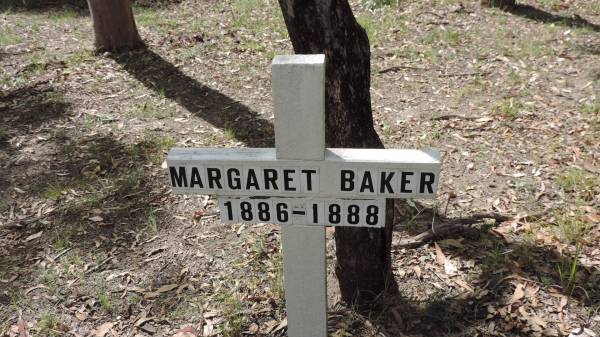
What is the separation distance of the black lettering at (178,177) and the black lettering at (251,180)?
0.27 metres

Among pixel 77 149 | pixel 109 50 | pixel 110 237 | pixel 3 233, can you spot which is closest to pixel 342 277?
pixel 110 237

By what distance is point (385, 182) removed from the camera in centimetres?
212

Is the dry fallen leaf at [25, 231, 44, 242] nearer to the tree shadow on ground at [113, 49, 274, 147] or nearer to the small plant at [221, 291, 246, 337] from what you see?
the small plant at [221, 291, 246, 337]

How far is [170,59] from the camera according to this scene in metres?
7.57

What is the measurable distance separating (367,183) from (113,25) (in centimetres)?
676

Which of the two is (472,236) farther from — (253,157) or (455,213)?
(253,157)

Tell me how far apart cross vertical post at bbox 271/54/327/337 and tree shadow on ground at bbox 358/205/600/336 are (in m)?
0.84

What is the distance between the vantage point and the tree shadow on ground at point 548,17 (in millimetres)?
8117

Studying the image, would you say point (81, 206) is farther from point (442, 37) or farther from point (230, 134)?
point (442, 37)

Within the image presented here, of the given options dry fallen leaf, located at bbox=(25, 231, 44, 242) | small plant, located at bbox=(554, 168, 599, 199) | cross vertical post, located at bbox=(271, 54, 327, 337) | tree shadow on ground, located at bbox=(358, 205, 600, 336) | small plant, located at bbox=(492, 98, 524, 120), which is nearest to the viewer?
cross vertical post, located at bbox=(271, 54, 327, 337)

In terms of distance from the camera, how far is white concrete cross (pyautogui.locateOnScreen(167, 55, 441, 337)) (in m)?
2.04

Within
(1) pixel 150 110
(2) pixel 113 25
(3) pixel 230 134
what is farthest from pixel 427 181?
(2) pixel 113 25

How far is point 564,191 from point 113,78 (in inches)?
222

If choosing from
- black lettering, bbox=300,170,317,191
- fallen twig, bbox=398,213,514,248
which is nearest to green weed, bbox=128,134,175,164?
fallen twig, bbox=398,213,514,248
